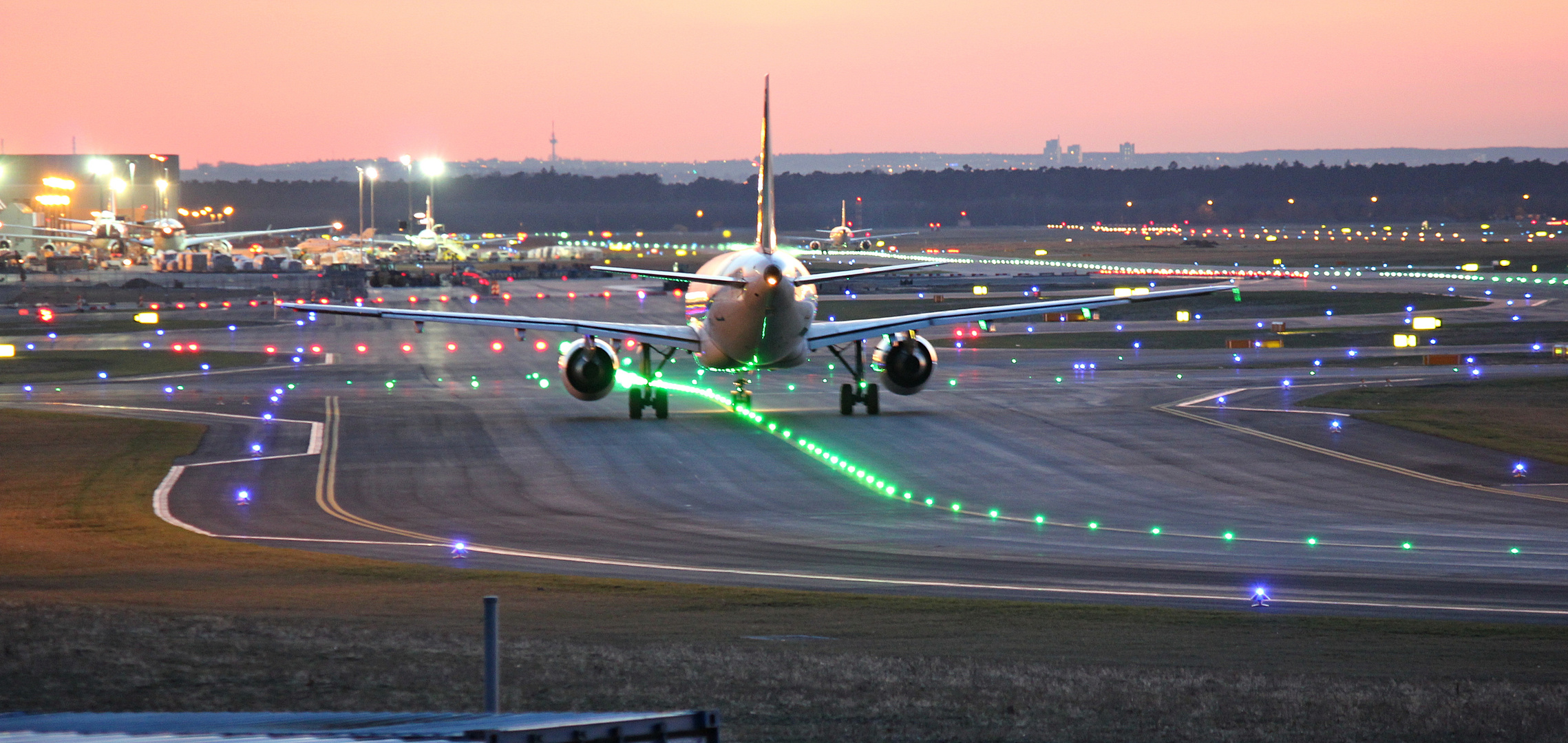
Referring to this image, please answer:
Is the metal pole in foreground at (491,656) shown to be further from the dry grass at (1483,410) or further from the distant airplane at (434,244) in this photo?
the distant airplane at (434,244)

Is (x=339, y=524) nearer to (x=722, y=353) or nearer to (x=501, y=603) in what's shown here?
(x=501, y=603)

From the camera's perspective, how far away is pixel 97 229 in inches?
6216

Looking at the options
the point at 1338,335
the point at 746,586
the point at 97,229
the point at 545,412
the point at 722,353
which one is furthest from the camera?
the point at 97,229

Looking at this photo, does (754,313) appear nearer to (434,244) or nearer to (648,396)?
(648,396)

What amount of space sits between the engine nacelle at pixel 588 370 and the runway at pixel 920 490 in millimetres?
1158

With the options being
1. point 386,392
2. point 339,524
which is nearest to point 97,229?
point 386,392

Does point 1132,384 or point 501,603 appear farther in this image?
point 1132,384

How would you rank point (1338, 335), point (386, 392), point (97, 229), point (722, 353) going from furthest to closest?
point (97, 229)
point (1338, 335)
point (386, 392)
point (722, 353)

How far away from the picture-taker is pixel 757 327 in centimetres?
4225

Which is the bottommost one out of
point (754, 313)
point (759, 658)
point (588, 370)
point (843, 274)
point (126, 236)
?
point (759, 658)

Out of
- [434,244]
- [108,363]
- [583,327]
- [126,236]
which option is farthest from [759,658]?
[126,236]

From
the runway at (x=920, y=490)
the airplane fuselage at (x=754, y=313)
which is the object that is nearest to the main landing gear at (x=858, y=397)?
the runway at (x=920, y=490)

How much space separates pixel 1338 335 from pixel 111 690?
228ft

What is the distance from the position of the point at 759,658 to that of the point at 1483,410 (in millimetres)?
36997
